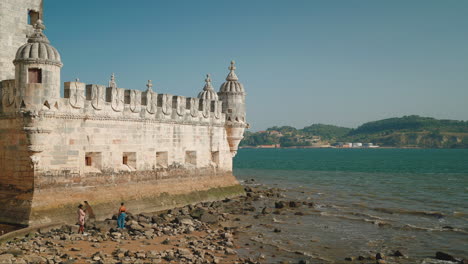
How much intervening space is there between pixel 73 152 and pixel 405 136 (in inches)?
6929

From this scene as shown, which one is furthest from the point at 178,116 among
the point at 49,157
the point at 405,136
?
the point at 405,136

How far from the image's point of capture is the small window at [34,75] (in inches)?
621

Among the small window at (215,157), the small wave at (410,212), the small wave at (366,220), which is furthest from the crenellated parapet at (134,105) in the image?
the small wave at (410,212)

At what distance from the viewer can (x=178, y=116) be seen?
22562 mm

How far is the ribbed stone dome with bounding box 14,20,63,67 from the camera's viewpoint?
15.6 metres

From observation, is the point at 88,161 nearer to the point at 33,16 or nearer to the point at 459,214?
the point at 33,16

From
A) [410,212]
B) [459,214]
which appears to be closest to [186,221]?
[410,212]

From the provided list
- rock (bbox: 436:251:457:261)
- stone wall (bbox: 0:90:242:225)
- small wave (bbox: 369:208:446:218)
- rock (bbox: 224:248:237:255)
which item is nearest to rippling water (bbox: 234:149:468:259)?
small wave (bbox: 369:208:446:218)

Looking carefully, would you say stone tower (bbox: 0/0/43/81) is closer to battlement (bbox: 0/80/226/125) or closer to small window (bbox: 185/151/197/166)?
battlement (bbox: 0/80/226/125)

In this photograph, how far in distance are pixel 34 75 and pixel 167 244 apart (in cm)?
780

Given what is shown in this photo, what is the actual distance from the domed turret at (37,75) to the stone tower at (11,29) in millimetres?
3873

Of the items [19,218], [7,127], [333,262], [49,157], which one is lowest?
[333,262]

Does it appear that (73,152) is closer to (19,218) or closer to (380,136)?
(19,218)

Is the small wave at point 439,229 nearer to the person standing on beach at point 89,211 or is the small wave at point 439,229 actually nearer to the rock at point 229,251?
the rock at point 229,251
